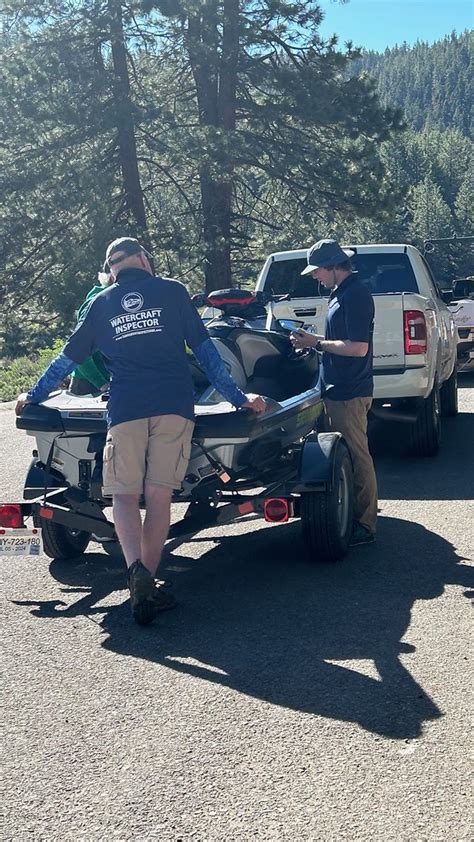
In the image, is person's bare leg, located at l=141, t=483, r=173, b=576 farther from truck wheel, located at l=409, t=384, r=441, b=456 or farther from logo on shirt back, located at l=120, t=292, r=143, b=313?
truck wheel, located at l=409, t=384, r=441, b=456

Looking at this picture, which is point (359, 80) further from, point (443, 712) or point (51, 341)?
point (443, 712)

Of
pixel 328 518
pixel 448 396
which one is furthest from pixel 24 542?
pixel 448 396

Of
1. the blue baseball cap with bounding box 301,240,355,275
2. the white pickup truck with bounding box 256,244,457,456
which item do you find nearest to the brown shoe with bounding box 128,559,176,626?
the blue baseball cap with bounding box 301,240,355,275

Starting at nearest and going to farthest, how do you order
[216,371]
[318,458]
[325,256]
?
1. [216,371]
2. [318,458]
3. [325,256]

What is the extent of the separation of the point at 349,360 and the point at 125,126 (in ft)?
66.2

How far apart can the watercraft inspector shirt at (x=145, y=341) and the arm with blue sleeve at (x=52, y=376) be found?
332 millimetres

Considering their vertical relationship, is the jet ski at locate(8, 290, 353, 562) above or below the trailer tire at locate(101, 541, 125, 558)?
above

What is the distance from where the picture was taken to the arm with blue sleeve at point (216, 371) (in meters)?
5.98

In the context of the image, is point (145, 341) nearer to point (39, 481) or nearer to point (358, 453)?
point (39, 481)

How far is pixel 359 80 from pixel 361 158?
182 centimetres

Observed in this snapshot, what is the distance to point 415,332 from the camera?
10.7 meters

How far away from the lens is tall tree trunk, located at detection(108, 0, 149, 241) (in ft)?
85.8

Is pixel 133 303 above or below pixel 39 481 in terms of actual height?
above

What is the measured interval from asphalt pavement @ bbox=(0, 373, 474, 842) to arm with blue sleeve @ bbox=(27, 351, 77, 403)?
1.14 m
